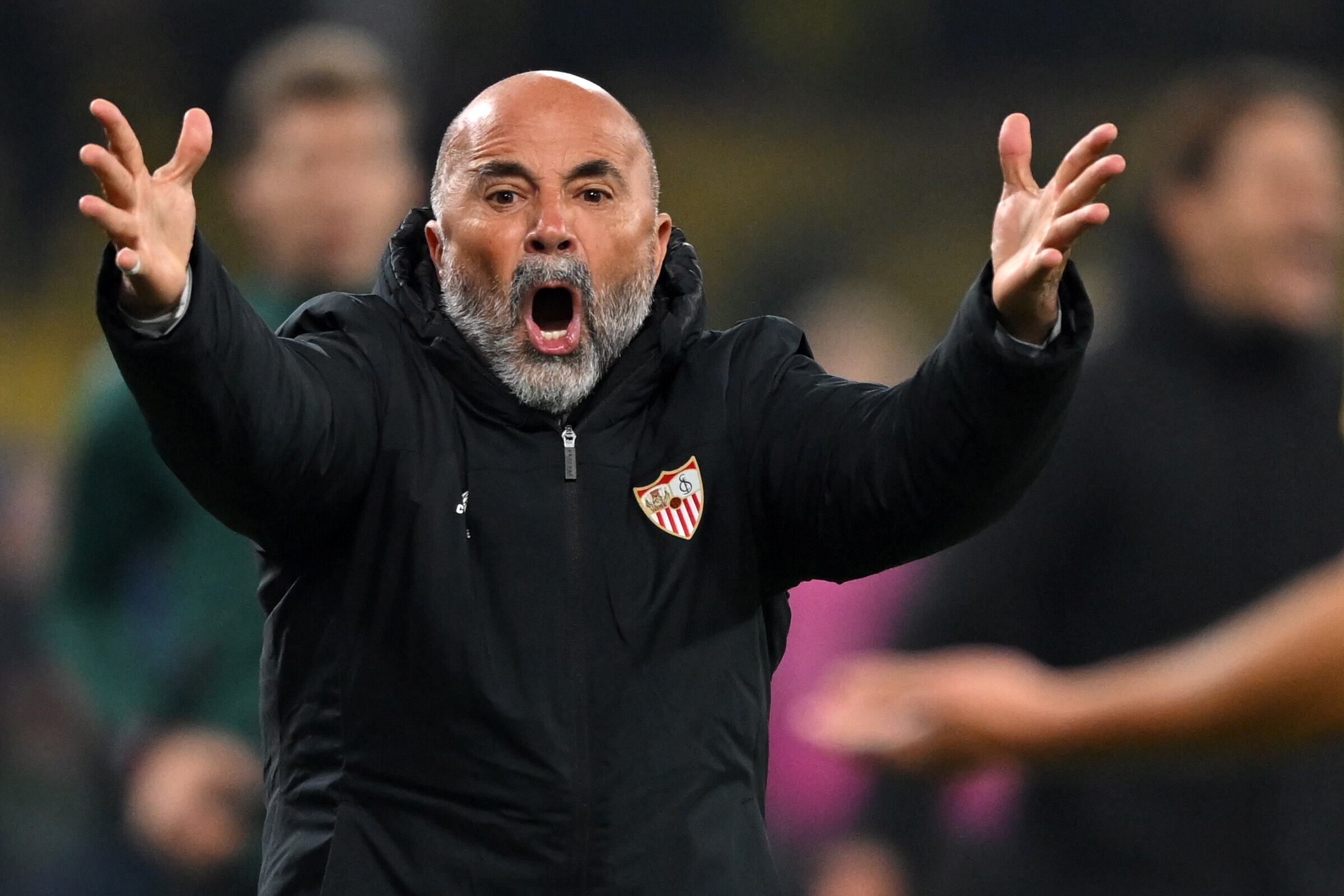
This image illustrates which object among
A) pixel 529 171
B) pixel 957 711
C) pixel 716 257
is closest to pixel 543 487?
pixel 529 171

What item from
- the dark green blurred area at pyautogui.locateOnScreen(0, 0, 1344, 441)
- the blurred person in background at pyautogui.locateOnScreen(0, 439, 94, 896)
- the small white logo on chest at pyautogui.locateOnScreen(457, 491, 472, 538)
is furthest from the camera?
the dark green blurred area at pyautogui.locateOnScreen(0, 0, 1344, 441)

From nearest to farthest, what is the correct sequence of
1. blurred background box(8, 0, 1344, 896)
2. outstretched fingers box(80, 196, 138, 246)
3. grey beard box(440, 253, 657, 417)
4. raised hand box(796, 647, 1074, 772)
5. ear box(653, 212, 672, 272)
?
outstretched fingers box(80, 196, 138, 246) < grey beard box(440, 253, 657, 417) < ear box(653, 212, 672, 272) < raised hand box(796, 647, 1074, 772) < blurred background box(8, 0, 1344, 896)

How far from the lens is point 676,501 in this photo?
282cm

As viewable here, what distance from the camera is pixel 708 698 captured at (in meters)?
2.80

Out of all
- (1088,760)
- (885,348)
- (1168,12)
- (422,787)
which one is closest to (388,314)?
(422,787)

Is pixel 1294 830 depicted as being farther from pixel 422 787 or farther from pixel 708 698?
pixel 422 787

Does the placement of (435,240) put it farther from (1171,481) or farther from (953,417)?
(1171,481)

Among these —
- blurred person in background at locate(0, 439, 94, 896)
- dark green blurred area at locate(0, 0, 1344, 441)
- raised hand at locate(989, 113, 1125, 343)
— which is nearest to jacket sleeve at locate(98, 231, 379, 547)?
raised hand at locate(989, 113, 1125, 343)

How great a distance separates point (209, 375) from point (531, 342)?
51 cm

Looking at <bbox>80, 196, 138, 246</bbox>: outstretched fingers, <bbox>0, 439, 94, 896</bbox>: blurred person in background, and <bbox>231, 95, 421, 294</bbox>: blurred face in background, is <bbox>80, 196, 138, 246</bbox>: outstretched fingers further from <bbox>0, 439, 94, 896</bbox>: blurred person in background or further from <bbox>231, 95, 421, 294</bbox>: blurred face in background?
<bbox>0, 439, 94, 896</bbox>: blurred person in background

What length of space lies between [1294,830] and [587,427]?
2.01 meters

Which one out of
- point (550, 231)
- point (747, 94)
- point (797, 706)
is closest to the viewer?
point (550, 231)

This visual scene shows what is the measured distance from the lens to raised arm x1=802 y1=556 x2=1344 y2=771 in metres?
4.00

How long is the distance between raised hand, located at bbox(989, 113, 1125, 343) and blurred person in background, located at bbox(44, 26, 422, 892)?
6.72 feet
